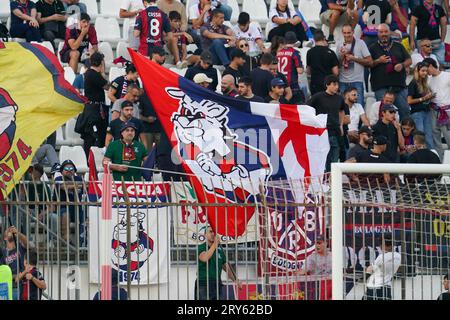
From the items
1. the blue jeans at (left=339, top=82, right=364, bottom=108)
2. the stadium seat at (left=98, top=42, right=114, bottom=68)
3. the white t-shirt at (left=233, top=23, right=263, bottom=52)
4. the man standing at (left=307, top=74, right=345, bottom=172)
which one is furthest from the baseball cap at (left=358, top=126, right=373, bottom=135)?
the stadium seat at (left=98, top=42, right=114, bottom=68)

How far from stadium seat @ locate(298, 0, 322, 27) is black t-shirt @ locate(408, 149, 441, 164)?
13.8ft

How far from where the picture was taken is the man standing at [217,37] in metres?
20.9

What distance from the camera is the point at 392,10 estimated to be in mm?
22344

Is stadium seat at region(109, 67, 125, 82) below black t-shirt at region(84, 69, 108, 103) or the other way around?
the other way around

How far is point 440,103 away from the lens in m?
20.6

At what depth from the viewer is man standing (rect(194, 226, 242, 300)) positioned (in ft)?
47.0

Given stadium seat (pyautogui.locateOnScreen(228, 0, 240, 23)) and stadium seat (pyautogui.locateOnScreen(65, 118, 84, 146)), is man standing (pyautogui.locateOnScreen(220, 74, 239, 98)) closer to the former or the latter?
stadium seat (pyautogui.locateOnScreen(65, 118, 84, 146))

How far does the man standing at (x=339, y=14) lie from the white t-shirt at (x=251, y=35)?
1.06 metres

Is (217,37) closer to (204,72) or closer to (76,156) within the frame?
→ (204,72)

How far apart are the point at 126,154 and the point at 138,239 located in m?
3.55

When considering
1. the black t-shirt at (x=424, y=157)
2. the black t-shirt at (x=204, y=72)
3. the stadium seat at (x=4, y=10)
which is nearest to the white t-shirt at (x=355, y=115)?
the black t-shirt at (x=424, y=157)

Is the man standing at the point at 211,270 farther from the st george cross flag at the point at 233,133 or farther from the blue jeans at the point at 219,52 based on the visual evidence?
the blue jeans at the point at 219,52
